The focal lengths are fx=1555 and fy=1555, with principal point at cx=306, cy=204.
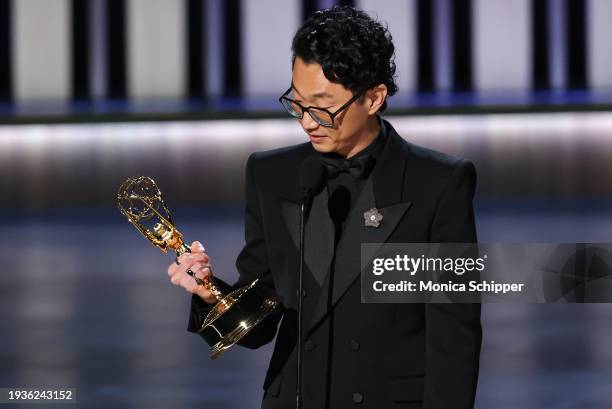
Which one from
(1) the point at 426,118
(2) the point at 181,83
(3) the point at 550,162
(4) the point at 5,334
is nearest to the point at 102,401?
(4) the point at 5,334

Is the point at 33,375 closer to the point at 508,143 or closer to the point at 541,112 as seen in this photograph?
the point at 508,143

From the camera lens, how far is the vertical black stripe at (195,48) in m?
14.8

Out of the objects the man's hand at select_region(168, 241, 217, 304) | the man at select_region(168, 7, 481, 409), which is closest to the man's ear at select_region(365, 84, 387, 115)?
the man at select_region(168, 7, 481, 409)

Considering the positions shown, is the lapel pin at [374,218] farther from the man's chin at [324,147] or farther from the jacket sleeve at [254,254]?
the jacket sleeve at [254,254]

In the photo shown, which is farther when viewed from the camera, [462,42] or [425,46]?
[425,46]

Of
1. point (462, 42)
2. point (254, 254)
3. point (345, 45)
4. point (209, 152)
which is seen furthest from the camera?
point (462, 42)

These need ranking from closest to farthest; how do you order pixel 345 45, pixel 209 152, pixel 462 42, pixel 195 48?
1. pixel 345 45
2. pixel 209 152
3. pixel 462 42
4. pixel 195 48

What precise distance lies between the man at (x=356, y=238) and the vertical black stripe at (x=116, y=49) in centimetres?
1244

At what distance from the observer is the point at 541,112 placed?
1317 centimetres

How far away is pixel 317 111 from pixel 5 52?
42.8ft

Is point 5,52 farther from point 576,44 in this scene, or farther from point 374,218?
point 374,218

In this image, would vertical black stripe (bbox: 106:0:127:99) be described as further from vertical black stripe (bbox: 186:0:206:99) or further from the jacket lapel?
the jacket lapel

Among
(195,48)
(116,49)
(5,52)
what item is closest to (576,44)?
(195,48)

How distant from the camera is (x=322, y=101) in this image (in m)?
2.54
